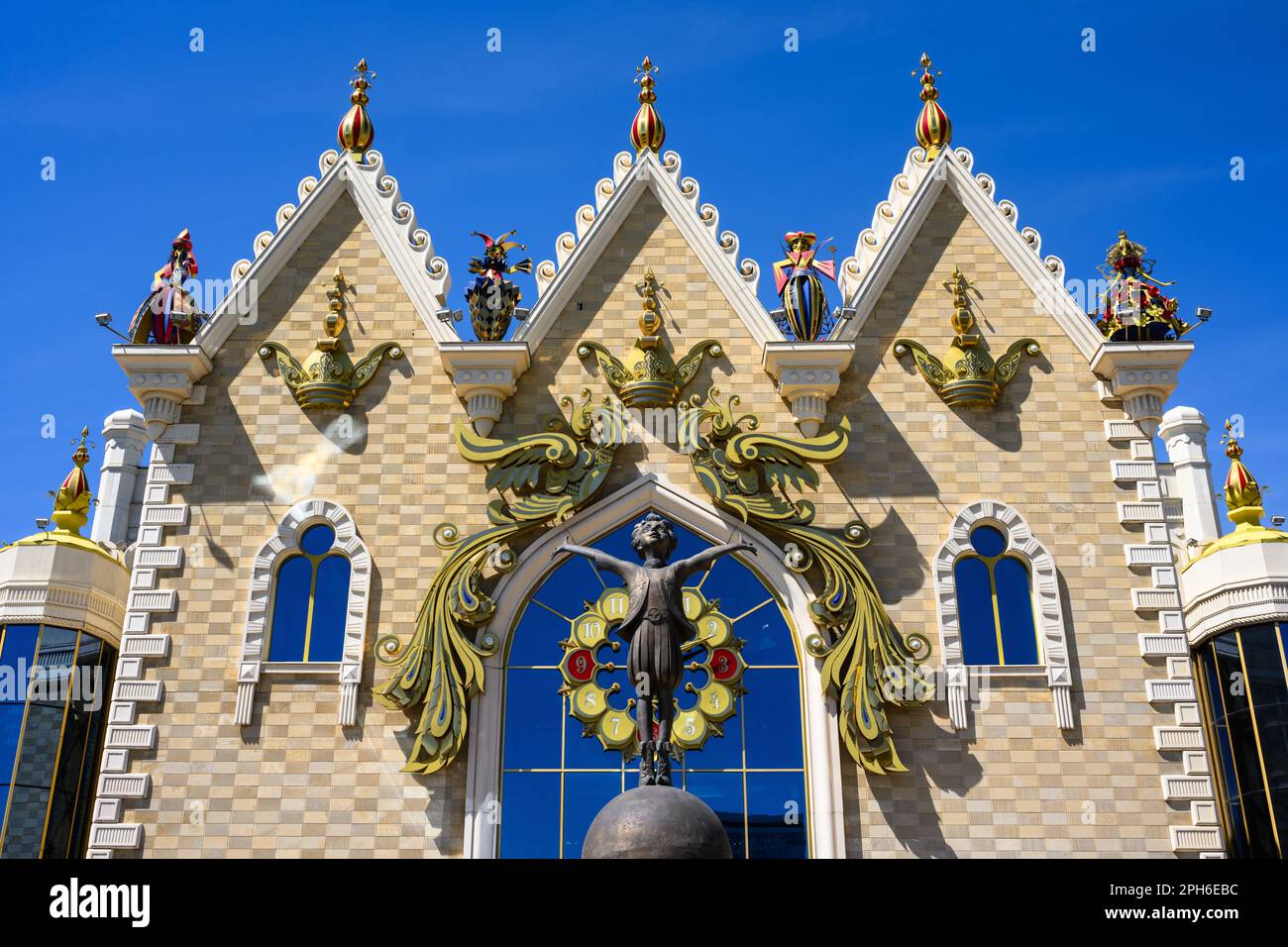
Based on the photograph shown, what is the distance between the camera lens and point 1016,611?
21547 millimetres

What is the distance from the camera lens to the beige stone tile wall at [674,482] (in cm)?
2005

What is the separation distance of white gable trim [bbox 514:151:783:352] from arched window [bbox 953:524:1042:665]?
4.88 meters

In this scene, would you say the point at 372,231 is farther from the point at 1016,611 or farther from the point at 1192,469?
the point at 1192,469

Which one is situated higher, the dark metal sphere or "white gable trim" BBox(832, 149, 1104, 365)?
"white gable trim" BBox(832, 149, 1104, 365)

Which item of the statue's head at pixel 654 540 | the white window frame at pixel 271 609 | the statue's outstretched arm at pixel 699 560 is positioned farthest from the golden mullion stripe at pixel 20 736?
the statue's outstretched arm at pixel 699 560

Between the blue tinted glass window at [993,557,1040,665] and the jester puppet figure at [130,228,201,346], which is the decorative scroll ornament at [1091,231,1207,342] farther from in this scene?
the jester puppet figure at [130,228,201,346]

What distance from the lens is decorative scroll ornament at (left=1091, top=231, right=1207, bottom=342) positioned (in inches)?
909

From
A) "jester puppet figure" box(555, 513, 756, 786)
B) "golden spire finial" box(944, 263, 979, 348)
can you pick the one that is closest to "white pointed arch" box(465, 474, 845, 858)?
"golden spire finial" box(944, 263, 979, 348)

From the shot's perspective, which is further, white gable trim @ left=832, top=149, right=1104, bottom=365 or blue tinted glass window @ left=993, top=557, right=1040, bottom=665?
white gable trim @ left=832, top=149, right=1104, bottom=365

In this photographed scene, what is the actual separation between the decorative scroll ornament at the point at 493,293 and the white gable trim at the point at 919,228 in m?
5.51

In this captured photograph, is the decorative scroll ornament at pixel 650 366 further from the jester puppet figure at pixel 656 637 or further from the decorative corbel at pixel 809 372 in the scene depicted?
the jester puppet figure at pixel 656 637

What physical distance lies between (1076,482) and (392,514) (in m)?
11.1
